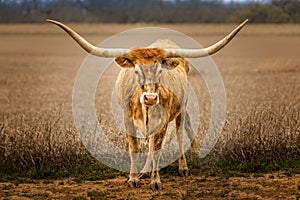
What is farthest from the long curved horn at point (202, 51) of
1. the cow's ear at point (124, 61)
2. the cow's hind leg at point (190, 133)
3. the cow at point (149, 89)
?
the cow's hind leg at point (190, 133)

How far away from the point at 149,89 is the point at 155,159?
4.35ft

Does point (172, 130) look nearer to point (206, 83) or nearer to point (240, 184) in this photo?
point (240, 184)

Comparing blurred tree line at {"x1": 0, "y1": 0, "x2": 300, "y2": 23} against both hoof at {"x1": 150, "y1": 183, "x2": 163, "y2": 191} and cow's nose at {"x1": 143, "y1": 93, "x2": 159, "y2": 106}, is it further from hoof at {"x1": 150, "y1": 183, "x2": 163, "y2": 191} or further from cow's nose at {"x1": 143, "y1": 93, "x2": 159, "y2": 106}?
cow's nose at {"x1": 143, "y1": 93, "x2": 159, "y2": 106}

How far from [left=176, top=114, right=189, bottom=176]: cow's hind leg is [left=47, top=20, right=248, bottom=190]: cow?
1.9 inches

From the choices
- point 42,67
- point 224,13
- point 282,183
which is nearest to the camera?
point 282,183

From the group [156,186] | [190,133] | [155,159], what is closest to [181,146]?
[190,133]

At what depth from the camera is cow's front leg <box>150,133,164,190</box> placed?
9.21m

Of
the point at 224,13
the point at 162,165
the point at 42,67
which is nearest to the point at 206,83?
the point at 42,67

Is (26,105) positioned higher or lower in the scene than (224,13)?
lower

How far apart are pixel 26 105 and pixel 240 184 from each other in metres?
12.0

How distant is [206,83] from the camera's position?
26859mm

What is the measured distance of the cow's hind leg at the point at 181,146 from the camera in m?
10.1

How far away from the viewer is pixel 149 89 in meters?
8.62

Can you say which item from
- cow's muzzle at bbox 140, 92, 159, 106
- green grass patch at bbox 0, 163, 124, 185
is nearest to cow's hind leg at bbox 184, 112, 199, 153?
green grass patch at bbox 0, 163, 124, 185
